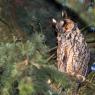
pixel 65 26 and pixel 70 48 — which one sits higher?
pixel 65 26

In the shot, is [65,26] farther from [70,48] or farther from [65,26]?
[70,48]

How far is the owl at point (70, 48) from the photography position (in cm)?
273

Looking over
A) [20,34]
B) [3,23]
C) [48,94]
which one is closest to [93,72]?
[20,34]

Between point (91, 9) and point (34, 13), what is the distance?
1.68ft

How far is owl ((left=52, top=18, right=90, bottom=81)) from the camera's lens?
2.73 m

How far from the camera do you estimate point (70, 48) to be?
9.05 feet

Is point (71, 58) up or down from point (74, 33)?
down

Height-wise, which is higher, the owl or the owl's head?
the owl's head

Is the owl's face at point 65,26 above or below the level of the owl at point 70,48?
above

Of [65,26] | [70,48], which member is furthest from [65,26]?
[70,48]

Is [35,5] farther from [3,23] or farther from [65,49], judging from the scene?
[65,49]

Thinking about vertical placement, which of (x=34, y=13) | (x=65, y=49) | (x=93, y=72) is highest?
(x=34, y=13)

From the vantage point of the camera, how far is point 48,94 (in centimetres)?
138

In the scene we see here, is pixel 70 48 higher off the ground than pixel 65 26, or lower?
lower
